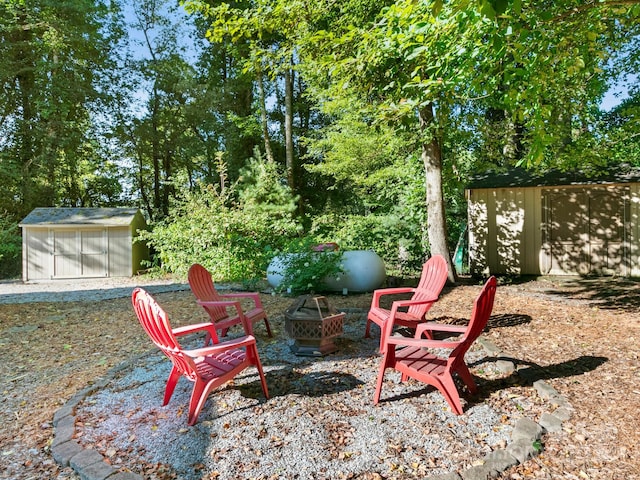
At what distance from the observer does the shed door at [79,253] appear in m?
12.4

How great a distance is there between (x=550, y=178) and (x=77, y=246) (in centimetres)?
1329

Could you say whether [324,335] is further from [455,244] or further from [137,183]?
[137,183]

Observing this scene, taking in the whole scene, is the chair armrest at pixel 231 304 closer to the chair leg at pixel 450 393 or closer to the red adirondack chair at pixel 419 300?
the red adirondack chair at pixel 419 300

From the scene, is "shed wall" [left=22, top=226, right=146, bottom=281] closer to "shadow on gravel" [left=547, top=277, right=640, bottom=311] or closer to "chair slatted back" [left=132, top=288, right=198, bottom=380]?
"chair slatted back" [left=132, top=288, right=198, bottom=380]

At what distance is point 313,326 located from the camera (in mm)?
3762

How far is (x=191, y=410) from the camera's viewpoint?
2.57 meters

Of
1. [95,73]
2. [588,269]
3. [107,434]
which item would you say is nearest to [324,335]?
[107,434]

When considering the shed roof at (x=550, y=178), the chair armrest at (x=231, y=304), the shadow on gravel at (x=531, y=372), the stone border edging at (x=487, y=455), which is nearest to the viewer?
the stone border edging at (x=487, y=455)

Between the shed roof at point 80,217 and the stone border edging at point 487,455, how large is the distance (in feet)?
35.5

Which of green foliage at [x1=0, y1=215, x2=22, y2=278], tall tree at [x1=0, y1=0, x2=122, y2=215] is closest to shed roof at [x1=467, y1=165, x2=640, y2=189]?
green foliage at [x1=0, y1=215, x2=22, y2=278]

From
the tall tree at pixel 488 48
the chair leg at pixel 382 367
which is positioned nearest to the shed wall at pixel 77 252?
the tall tree at pixel 488 48

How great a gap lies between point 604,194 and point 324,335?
8319 millimetres

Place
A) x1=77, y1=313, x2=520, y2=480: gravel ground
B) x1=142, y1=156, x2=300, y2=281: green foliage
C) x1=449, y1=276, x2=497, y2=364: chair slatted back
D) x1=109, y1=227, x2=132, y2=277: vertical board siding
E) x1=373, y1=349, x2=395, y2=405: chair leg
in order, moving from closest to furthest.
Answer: x1=77, y1=313, x2=520, y2=480: gravel ground, x1=449, y1=276, x2=497, y2=364: chair slatted back, x1=373, y1=349, x2=395, y2=405: chair leg, x1=142, y1=156, x2=300, y2=281: green foliage, x1=109, y1=227, x2=132, y2=277: vertical board siding

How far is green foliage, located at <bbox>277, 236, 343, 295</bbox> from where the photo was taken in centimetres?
688
